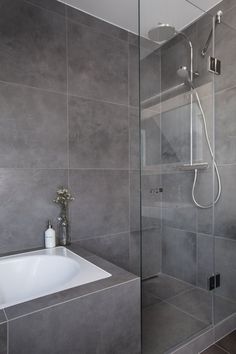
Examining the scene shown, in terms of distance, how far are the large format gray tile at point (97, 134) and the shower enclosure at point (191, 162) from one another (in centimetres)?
51

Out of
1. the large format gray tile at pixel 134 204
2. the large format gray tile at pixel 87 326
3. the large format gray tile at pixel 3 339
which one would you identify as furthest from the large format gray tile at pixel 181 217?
the large format gray tile at pixel 3 339

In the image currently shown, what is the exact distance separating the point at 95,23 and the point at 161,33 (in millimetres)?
701

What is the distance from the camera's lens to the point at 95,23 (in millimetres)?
2285

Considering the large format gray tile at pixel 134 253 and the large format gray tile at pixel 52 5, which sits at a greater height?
the large format gray tile at pixel 52 5

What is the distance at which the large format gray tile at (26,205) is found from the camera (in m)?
1.79

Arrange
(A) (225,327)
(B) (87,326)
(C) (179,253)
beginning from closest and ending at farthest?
(B) (87,326) < (A) (225,327) < (C) (179,253)

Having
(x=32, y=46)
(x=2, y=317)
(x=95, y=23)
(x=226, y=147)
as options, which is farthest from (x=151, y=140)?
(x=2, y=317)

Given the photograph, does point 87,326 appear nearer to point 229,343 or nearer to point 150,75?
point 229,343

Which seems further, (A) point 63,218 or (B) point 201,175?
(B) point 201,175

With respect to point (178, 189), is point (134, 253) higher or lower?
lower

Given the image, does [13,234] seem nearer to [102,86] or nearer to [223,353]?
[102,86]

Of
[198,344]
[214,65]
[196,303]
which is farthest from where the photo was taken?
[214,65]

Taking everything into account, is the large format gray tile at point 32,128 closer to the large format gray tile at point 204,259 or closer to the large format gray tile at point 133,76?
the large format gray tile at point 133,76

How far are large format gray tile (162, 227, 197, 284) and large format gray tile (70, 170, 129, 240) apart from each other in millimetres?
465
